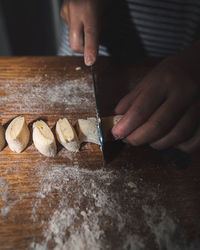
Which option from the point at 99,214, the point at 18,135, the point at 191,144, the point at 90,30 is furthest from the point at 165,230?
the point at 90,30

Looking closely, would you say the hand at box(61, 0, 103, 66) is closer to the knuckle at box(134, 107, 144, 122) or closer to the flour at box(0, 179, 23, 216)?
the knuckle at box(134, 107, 144, 122)

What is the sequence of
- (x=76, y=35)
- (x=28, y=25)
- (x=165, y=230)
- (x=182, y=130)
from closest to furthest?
(x=165, y=230), (x=182, y=130), (x=76, y=35), (x=28, y=25)

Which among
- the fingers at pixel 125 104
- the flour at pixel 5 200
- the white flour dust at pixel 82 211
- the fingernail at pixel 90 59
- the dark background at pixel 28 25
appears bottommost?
the dark background at pixel 28 25

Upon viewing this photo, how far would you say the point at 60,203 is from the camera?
0.91 m

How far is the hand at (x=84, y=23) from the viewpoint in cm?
117

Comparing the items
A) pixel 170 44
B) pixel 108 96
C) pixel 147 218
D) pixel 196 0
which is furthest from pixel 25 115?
pixel 196 0

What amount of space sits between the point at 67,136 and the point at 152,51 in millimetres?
959

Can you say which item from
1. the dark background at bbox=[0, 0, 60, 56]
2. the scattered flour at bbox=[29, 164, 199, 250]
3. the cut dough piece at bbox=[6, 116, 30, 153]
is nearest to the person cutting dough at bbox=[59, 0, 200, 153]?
the scattered flour at bbox=[29, 164, 199, 250]

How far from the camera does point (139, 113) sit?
954 millimetres

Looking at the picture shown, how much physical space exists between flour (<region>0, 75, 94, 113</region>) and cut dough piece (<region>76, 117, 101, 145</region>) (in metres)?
0.15

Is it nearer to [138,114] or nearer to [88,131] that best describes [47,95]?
[88,131]

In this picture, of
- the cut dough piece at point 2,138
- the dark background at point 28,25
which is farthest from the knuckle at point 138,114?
the dark background at point 28,25

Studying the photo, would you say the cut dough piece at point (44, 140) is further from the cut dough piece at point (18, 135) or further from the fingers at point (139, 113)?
the fingers at point (139, 113)

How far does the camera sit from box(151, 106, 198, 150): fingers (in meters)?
0.98
